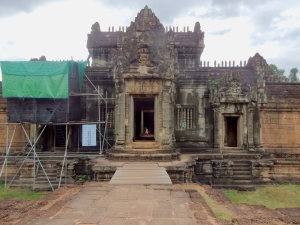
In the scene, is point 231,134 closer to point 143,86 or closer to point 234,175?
point 234,175

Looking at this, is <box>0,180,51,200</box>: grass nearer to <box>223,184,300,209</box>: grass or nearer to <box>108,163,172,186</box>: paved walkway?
<box>108,163,172,186</box>: paved walkway

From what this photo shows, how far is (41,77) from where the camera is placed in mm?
11336

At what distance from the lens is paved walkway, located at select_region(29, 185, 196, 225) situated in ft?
14.4

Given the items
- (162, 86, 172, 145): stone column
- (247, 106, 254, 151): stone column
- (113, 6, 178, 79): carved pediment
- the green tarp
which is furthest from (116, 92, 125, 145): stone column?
(247, 106, 254, 151): stone column

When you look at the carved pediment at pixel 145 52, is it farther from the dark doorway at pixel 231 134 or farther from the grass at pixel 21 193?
the grass at pixel 21 193

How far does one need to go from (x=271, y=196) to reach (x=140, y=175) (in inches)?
222

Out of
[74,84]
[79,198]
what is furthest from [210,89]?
[79,198]

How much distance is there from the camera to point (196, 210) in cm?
489

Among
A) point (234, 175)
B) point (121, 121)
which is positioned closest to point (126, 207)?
point (121, 121)

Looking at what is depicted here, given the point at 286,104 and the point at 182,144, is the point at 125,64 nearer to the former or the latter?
the point at 182,144

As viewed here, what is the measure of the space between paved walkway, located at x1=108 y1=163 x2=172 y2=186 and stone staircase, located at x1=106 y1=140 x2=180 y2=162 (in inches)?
22.1

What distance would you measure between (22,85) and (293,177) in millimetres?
12536

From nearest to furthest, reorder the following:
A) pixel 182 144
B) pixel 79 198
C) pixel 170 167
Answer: pixel 79 198 → pixel 170 167 → pixel 182 144

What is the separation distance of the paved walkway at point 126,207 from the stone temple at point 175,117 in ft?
9.27
